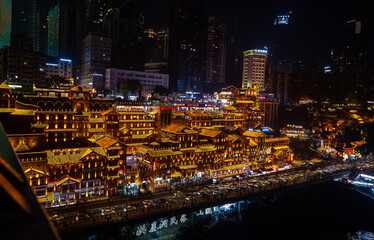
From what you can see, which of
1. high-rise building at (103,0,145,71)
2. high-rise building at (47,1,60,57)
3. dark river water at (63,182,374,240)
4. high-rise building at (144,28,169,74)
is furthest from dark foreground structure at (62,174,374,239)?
high-rise building at (144,28,169,74)

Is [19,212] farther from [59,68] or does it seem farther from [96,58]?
[96,58]

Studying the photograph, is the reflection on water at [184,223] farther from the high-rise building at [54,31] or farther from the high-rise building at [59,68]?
the high-rise building at [54,31]

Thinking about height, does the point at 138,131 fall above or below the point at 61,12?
below

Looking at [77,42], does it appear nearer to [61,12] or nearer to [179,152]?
[61,12]

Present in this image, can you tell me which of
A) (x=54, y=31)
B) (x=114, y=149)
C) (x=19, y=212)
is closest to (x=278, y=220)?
(x=114, y=149)

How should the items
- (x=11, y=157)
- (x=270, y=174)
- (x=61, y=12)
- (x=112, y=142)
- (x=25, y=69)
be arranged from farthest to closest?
(x=61, y=12) → (x=25, y=69) → (x=270, y=174) → (x=112, y=142) → (x=11, y=157)

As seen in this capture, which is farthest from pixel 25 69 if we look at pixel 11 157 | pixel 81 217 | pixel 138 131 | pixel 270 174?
pixel 11 157

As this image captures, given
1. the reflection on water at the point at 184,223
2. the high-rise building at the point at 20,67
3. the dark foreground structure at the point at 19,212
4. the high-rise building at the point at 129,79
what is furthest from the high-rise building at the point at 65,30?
the dark foreground structure at the point at 19,212

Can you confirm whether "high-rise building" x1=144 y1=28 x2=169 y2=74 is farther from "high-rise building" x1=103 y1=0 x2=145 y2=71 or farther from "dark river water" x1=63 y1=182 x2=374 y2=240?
"dark river water" x1=63 y1=182 x2=374 y2=240
